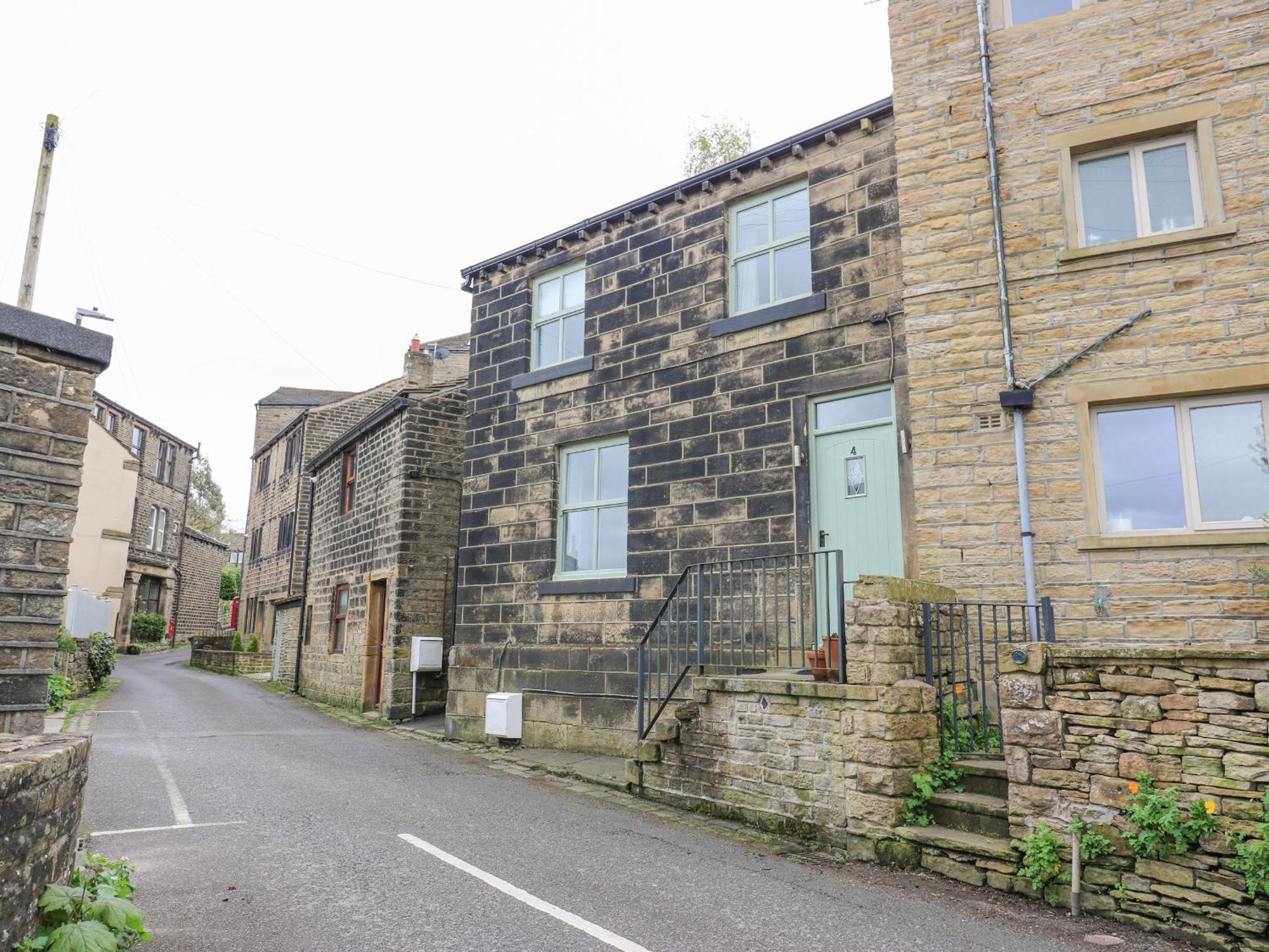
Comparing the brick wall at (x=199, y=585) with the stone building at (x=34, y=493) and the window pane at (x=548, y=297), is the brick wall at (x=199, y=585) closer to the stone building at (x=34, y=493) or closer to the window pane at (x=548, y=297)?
the window pane at (x=548, y=297)

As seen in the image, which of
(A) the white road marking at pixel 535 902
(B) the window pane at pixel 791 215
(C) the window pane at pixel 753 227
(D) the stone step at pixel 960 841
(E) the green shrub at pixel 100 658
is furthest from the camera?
(E) the green shrub at pixel 100 658

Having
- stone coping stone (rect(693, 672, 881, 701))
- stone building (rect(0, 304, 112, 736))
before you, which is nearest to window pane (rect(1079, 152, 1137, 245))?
stone coping stone (rect(693, 672, 881, 701))

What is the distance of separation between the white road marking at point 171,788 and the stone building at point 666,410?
155 inches

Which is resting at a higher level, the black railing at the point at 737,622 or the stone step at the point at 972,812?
the black railing at the point at 737,622

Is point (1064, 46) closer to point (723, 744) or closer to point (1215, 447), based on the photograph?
point (1215, 447)

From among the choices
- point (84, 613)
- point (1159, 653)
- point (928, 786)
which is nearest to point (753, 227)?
point (928, 786)

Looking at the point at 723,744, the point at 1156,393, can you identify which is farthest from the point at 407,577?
the point at 1156,393

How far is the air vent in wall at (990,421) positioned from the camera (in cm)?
795

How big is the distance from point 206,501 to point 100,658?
47.8 m

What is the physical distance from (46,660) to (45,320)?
1.80 metres

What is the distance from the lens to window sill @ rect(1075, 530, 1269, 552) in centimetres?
693

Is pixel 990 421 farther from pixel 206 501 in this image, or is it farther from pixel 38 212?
pixel 206 501

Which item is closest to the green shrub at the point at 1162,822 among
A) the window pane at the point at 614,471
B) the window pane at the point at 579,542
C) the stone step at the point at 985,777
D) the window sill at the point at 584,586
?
the stone step at the point at 985,777

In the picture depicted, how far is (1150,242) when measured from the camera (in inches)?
299
